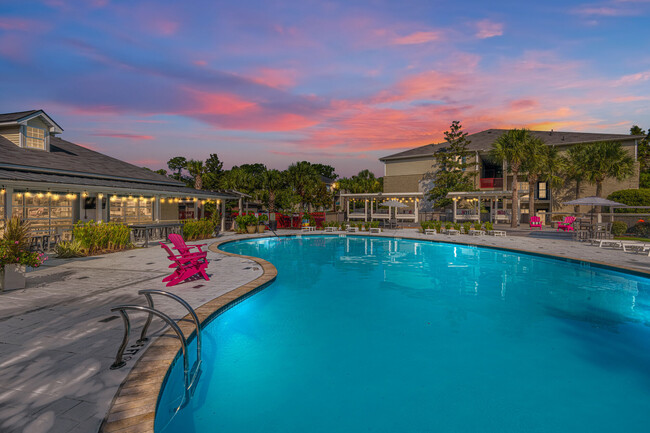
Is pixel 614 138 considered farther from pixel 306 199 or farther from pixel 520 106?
pixel 306 199

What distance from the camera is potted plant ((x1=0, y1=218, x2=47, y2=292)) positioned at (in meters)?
6.63

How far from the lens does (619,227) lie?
19391 millimetres

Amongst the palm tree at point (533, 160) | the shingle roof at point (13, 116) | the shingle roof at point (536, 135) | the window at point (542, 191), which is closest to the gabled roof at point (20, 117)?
the shingle roof at point (13, 116)

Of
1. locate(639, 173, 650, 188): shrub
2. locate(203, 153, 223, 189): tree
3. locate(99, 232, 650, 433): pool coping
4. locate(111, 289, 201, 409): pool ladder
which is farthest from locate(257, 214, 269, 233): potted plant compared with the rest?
locate(639, 173, 650, 188): shrub

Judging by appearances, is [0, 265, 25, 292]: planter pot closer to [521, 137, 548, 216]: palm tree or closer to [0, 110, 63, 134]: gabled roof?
[0, 110, 63, 134]: gabled roof

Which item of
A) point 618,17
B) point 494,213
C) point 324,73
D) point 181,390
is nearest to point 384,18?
point 324,73

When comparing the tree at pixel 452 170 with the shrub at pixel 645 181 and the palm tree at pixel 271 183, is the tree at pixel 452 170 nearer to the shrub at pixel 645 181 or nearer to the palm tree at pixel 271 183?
the palm tree at pixel 271 183

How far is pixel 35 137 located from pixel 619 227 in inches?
1411

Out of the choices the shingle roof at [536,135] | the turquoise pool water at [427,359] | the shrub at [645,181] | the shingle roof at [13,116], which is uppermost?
the shingle roof at [536,135]

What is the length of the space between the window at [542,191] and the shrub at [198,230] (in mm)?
35219

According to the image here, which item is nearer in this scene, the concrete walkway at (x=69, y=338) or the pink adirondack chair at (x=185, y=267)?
→ the concrete walkway at (x=69, y=338)

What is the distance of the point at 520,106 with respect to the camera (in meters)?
28.3

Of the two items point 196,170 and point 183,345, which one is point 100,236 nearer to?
point 183,345

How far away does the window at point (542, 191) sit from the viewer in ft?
111
